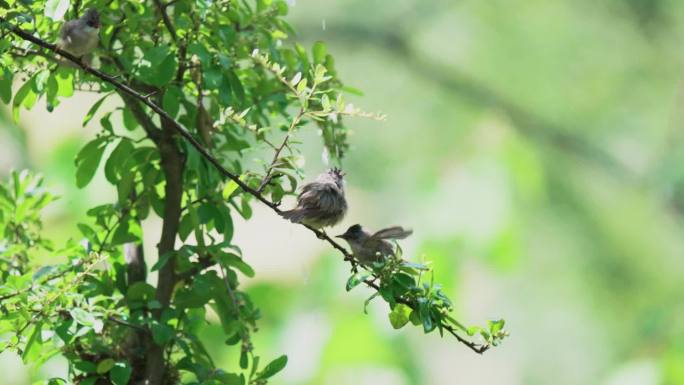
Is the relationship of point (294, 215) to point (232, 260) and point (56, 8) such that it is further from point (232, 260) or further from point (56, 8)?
point (56, 8)

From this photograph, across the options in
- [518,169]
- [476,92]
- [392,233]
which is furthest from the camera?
[476,92]

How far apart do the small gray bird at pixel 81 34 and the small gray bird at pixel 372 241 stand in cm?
41

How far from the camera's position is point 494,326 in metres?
1.12

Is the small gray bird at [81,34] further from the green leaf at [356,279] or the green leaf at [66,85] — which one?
the green leaf at [356,279]

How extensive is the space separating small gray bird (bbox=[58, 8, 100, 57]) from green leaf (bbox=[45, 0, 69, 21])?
0.02 meters

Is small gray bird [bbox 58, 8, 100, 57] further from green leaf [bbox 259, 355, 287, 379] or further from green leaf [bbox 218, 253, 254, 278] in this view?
green leaf [bbox 259, 355, 287, 379]

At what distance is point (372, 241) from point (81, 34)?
0.46 m

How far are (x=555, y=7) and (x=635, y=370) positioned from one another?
1593 millimetres

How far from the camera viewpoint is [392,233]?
1.23 meters

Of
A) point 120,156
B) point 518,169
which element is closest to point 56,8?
point 120,156

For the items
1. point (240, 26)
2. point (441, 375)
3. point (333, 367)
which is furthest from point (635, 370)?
point (240, 26)

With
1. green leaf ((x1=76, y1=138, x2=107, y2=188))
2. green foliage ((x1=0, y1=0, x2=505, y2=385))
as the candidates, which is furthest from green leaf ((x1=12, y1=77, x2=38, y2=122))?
green leaf ((x1=76, y1=138, x2=107, y2=188))

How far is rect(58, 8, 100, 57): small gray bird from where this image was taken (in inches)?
49.4

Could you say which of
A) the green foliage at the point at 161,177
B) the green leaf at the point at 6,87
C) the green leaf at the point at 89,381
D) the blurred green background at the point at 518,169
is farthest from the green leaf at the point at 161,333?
the blurred green background at the point at 518,169
